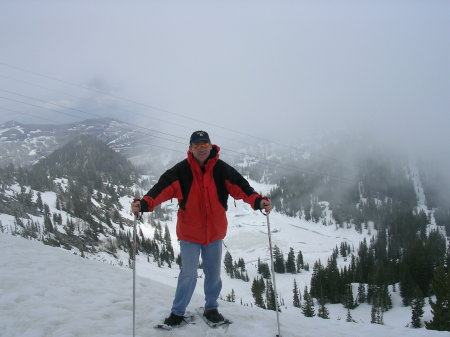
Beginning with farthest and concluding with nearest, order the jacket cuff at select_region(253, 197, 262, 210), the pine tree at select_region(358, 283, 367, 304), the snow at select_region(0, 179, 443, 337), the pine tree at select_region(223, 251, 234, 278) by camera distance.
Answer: the pine tree at select_region(223, 251, 234, 278) < the pine tree at select_region(358, 283, 367, 304) < the snow at select_region(0, 179, 443, 337) < the jacket cuff at select_region(253, 197, 262, 210)

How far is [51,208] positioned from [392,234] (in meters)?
183

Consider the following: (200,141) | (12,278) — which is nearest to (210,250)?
(200,141)

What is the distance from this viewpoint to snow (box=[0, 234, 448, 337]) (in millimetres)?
5891

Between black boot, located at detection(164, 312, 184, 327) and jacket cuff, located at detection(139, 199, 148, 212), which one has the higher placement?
jacket cuff, located at detection(139, 199, 148, 212)

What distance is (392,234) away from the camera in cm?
18100

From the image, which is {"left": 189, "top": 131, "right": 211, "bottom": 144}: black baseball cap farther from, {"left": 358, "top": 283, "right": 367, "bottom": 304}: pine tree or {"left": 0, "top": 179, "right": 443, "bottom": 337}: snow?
{"left": 358, "top": 283, "right": 367, "bottom": 304}: pine tree

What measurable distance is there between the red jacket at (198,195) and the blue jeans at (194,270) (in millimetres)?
152

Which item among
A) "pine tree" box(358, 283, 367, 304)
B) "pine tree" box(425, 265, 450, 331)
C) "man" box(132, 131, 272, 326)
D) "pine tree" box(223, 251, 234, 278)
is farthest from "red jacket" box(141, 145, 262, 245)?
"pine tree" box(223, 251, 234, 278)

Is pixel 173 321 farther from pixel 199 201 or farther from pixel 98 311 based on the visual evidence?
pixel 199 201

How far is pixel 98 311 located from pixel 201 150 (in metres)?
4.27

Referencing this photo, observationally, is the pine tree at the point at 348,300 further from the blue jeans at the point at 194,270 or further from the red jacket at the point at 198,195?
Result: the red jacket at the point at 198,195

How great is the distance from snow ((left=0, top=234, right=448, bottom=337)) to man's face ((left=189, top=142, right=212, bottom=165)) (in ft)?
10.2

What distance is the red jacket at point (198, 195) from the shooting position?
18.3 ft

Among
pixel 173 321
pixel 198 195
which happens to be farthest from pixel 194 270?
pixel 198 195
